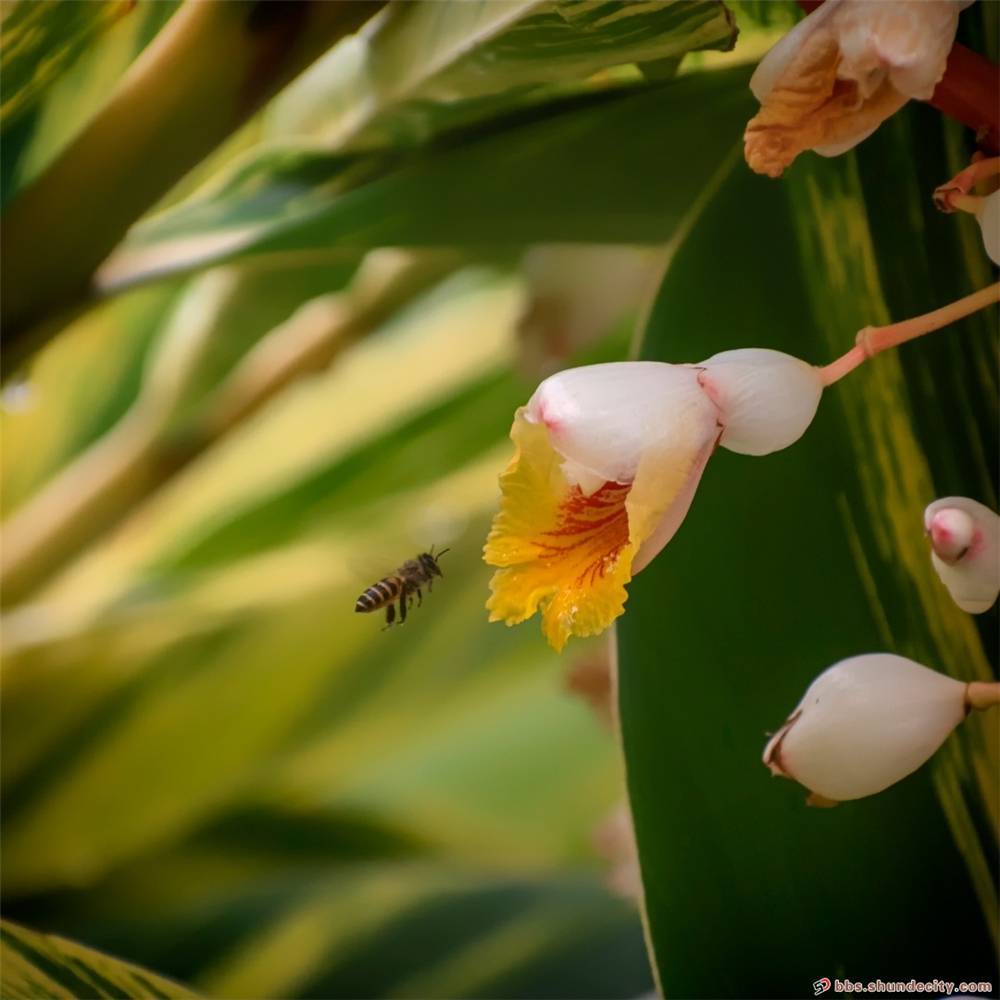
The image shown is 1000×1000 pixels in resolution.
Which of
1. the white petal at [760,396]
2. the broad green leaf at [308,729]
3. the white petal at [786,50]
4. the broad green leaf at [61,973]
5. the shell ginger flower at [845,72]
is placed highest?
the broad green leaf at [308,729]

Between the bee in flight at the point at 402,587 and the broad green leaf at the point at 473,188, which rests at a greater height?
the broad green leaf at the point at 473,188

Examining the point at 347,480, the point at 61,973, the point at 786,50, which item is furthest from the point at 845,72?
the point at 347,480

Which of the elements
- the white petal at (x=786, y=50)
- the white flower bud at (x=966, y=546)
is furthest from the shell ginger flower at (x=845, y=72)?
the white flower bud at (x=966, y=546)

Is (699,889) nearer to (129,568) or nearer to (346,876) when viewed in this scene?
(346,876)

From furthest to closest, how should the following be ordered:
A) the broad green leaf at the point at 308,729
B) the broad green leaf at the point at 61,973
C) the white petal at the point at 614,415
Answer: the broad green leaf at the point at 308,729, the broad green leaf at the point at 61,973, the white petal at the point at 614,415

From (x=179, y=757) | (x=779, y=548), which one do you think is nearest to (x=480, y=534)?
(x=779, y=548)

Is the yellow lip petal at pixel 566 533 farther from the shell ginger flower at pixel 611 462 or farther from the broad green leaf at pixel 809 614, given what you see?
the broad green leaf at pixel 809 614
